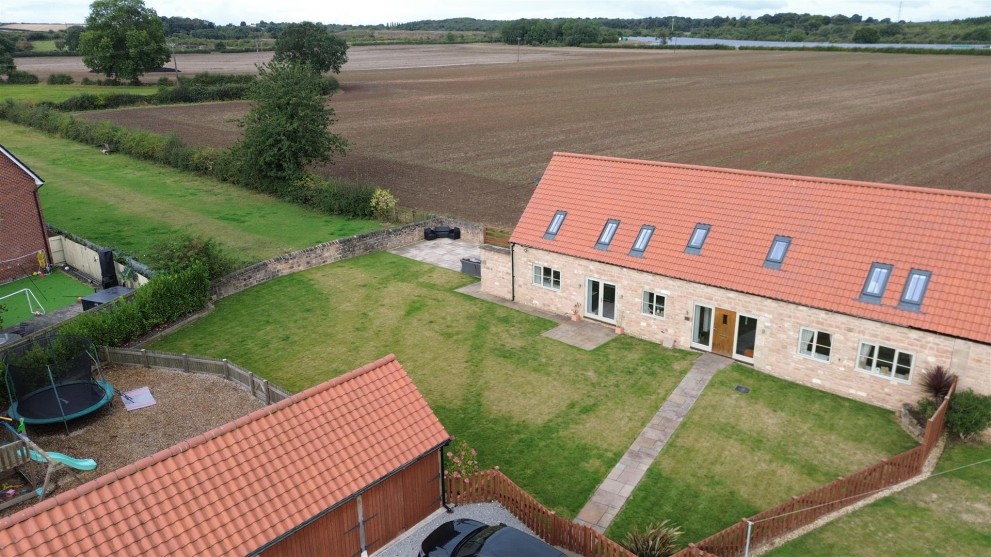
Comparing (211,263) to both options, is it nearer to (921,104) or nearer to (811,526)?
(811,526)

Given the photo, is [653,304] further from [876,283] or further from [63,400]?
[63,400]

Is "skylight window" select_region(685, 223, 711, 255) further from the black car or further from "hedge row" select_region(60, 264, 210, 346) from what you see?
"hedge row" select_region(60, 264, 210, 346)

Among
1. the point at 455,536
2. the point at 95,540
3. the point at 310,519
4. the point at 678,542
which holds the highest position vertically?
the point at 95,540

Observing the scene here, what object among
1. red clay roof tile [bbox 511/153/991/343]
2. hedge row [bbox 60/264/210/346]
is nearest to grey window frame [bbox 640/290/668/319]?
red clay roof tile [bbox 511/153/991/343]

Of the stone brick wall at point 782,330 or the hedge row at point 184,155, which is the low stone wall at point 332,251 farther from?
the stone brick wall at point 782,330

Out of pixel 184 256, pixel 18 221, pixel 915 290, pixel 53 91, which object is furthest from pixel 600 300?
pixel 53 91

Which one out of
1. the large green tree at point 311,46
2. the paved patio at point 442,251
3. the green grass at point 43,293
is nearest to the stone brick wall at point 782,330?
the paved patio at point 442,251

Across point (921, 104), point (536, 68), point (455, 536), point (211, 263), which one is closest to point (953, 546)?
point (455, 536)

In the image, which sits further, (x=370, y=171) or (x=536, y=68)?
(x=536, y=68)
